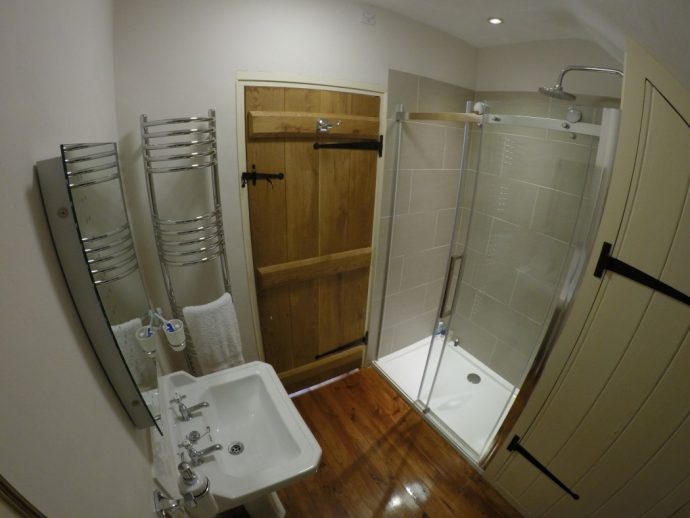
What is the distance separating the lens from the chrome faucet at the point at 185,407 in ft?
4.25

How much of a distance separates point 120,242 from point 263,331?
1.18 meters

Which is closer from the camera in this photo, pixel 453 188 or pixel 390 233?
pixel 390 233

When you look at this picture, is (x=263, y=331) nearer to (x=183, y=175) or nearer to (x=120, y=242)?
(x=183, y=175)

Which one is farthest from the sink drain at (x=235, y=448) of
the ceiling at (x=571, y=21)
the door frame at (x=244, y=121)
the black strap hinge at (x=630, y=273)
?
the ceiling at (x=571, y=21)

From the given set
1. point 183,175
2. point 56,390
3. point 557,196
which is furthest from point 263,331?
point 557,196

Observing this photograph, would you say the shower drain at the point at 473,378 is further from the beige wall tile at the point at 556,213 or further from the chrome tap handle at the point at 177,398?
the chrome tap handle at the point at 177,398

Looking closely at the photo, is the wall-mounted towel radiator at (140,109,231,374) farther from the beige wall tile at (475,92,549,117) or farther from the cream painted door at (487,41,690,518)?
the cream painted door at (487,41,690,518)

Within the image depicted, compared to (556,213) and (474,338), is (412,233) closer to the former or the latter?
(556,213)

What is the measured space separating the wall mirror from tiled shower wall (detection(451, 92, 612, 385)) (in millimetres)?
1681

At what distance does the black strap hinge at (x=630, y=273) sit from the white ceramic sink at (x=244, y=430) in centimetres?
125

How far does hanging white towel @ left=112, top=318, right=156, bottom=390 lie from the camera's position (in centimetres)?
72

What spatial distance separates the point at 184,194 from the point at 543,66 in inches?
82.8

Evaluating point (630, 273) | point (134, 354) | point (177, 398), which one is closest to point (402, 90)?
point (630, 273)

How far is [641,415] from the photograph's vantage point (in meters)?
1.14
